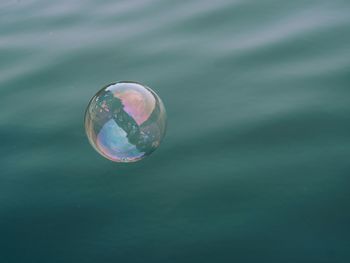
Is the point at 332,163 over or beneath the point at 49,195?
beneath

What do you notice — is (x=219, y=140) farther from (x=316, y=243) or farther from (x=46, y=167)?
(x=46, y=167)

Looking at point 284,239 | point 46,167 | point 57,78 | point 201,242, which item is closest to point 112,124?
point 201,242

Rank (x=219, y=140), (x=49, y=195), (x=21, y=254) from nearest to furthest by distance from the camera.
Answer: (x=21, y=254)
(x=49, y=195)
(x=219, y=140)

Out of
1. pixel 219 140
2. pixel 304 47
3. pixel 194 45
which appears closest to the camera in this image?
pixel 219 140

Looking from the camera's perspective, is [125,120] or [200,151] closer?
[125,120]
